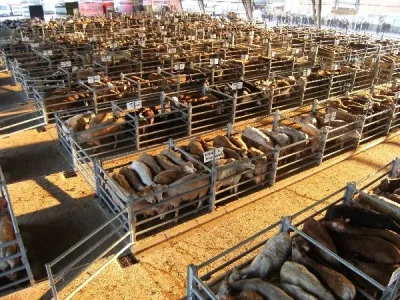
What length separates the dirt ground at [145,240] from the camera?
185 inches

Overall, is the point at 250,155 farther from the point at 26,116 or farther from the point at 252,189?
the point at 26,116

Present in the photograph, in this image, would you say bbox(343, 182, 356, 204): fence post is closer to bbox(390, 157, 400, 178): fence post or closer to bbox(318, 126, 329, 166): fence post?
bbox(390, 157, 400, 178): fence post

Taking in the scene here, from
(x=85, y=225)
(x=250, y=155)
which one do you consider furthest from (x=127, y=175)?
(x=250, y=155)

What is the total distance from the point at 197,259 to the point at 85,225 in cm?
194

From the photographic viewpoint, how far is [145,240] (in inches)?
211

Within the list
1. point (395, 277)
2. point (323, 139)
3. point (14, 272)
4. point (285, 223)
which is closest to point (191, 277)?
point (285, 223)

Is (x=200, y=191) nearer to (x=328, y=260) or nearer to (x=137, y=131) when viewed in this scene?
(x=328, y=260)

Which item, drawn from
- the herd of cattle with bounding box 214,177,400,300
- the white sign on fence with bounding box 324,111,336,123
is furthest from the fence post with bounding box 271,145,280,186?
A: the white sign on fence with bounding box 324,111,336,123

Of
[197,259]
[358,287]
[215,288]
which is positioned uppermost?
[358,287]

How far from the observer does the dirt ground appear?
15.5 feet

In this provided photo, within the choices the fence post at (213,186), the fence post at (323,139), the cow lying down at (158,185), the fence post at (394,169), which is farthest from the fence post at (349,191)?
the fence post at (323,139)

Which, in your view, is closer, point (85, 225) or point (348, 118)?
point (85, 225)

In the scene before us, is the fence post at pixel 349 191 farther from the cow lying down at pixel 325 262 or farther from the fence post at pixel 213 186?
the fence post at pixel 213 186

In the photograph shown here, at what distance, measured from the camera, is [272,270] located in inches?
158
